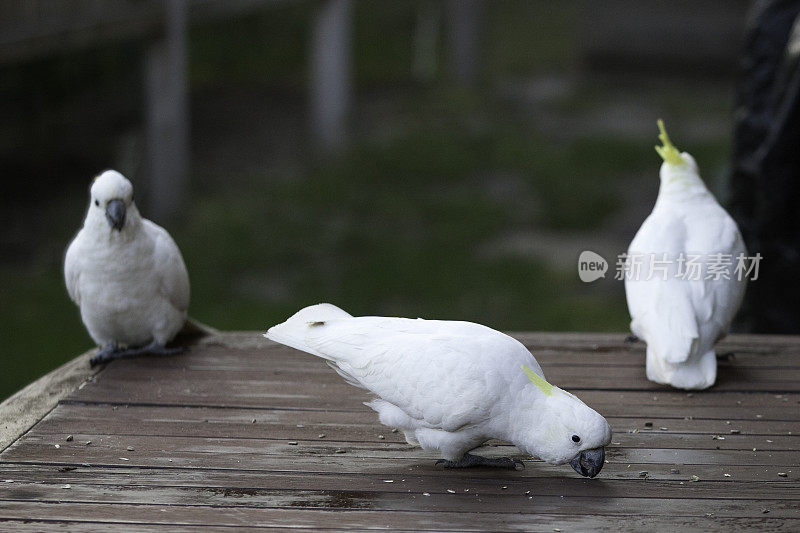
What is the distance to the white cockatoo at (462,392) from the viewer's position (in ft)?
6.68

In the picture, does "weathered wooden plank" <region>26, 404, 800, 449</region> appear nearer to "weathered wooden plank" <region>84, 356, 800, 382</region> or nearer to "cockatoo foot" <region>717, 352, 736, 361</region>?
"weathered wooden plank" <region>84, 356, 800, 382</region>

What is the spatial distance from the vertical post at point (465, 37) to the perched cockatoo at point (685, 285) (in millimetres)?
8939

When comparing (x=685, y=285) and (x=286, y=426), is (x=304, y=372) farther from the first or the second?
(x=685, y=285)

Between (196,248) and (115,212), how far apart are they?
4071 mm

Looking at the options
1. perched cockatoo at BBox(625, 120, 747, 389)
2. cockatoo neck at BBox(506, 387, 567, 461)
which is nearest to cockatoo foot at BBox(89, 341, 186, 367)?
cockatoo neck at BBox(506, 387, 567, 461)

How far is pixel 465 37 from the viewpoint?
454 inches

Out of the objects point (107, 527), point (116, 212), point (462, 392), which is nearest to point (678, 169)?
point (462, 392)

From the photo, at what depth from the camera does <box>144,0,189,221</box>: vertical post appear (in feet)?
21.4

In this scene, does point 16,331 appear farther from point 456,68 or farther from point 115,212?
point 456,68

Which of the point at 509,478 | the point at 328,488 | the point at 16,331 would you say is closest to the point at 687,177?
the point at 509,478

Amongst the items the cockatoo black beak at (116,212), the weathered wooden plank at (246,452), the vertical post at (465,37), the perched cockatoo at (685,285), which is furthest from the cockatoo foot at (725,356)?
the vertical post at (465,37)

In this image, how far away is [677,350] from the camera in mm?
2627

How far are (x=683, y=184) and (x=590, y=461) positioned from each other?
1239mm

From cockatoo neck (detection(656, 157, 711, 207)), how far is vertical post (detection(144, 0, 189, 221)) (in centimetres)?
444
